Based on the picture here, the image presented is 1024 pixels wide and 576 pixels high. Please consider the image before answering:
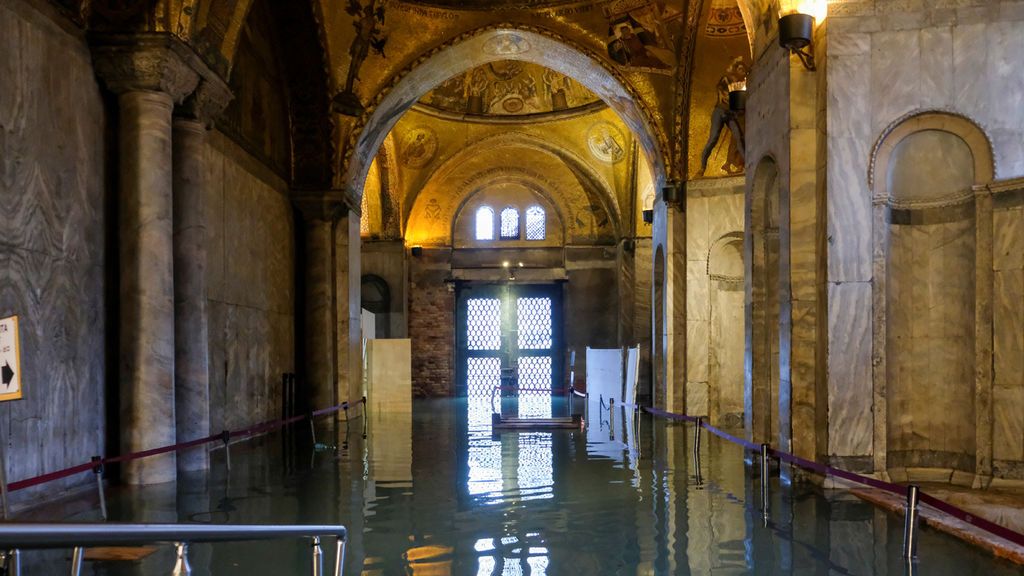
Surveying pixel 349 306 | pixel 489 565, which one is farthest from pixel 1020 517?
pixel 349 306

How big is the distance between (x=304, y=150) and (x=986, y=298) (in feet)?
40.5

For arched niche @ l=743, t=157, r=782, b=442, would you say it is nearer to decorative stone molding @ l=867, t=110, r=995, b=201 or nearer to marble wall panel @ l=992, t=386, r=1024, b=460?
decorative stone molding @ l=867, t=110, r=995, b=201

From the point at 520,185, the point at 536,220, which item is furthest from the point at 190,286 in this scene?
the point at 536,220

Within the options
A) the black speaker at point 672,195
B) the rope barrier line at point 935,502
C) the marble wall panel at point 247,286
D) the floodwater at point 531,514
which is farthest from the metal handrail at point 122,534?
the black speaker at point 672,195

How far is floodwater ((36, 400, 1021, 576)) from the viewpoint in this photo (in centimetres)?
591

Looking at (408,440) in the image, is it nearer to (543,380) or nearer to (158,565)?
(158,565)

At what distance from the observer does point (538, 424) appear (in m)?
15.2

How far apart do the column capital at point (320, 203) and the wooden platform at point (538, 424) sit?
5.10 meters

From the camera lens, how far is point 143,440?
9.38 meters

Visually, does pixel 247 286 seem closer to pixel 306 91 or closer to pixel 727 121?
pixel 306 91

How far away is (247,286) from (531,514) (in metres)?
8.30

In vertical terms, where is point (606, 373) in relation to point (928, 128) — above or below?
below

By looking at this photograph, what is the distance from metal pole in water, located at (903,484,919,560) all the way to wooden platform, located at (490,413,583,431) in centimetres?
Answer: 947

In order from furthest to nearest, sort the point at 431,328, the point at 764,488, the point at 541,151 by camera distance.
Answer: the point at 431,328 < the point at 541,151 < the point at 764,488
